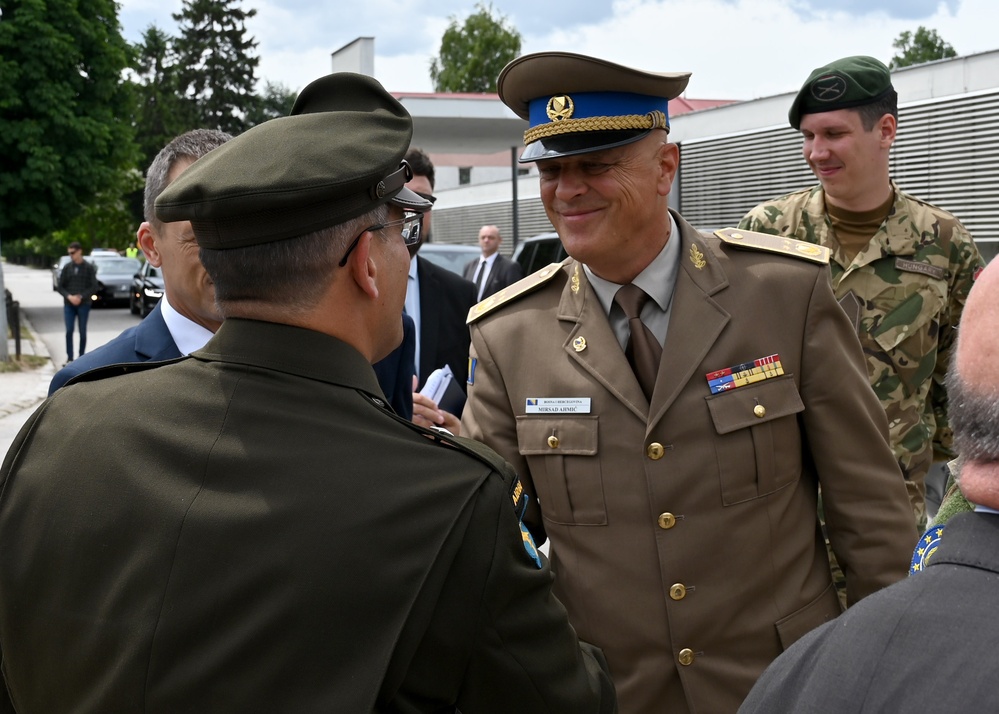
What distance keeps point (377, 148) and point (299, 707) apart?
2.77 feet

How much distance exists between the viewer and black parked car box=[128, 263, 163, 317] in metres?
25.4

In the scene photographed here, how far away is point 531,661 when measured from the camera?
1499 millimetres

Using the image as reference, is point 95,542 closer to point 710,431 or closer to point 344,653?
point 344,653

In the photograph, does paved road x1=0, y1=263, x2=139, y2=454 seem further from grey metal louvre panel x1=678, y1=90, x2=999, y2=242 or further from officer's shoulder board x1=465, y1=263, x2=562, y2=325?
grey metal louvre panel x1=678, y1=90, x2=999, y2=242

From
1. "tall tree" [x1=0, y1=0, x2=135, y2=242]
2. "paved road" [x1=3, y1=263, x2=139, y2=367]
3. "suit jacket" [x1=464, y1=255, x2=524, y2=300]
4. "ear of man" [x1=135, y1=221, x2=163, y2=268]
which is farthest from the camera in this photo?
"tall tree" [x1=0, y1=0, x2=135, y2=242]

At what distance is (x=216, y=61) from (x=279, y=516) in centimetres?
6676

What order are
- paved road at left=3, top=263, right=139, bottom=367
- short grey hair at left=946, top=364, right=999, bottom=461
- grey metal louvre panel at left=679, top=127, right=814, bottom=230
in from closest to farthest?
short grey hair at left=946, top=364, right=999, bottom=461 < grey metal louvre panel at left=679, top=127, right=814, bottom=230 < paved road at left=3, top=263, right=139, bottom=367

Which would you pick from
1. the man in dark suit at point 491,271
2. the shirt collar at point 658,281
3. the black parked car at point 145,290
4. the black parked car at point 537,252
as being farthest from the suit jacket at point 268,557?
the black parked car at point 145,290

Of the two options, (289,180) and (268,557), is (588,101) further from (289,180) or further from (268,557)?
(268,557)

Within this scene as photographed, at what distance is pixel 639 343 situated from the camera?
8.45ft

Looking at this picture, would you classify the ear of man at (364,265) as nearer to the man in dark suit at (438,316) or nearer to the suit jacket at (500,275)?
the man in dark suit at (438,316)

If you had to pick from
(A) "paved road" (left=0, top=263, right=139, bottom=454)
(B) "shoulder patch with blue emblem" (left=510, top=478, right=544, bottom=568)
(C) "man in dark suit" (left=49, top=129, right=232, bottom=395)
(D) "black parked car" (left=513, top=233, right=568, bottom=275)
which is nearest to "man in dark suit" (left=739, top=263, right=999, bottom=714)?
(B) "shoulder patch with blue emblem" (left=510, top=478, right=544, bottom=568)

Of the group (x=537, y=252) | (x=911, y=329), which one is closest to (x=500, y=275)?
(x=537, y=252)

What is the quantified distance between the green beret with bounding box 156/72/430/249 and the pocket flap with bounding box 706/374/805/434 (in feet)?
3.58
